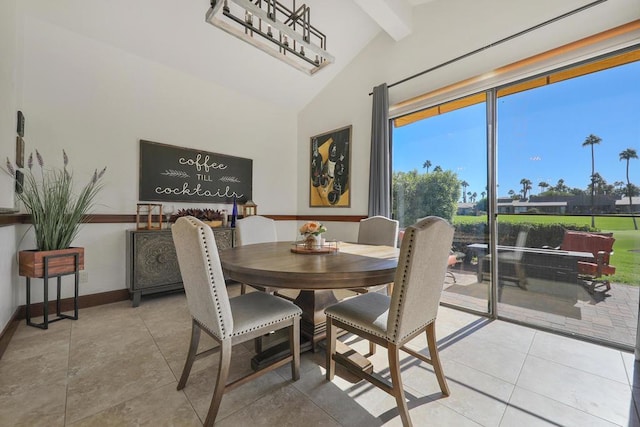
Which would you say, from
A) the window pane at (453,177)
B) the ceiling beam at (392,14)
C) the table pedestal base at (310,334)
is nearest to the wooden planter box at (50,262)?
the table pedestal base at (310,334)

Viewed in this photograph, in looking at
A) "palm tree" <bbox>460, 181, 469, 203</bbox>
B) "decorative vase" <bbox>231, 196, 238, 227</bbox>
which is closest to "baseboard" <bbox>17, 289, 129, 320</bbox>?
"decorative vase" <bbox>231, 196, 238, 227</bbox>

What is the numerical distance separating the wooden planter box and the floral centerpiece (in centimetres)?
212

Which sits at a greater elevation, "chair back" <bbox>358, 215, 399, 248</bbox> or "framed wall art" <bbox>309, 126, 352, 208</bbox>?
"framed wall art" <bbox>309, 126, 352, 208</bbox>

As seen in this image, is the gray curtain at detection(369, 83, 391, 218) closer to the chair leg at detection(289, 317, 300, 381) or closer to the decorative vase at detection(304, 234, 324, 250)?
the decorative vase at detection(304, 234, 324, 250)

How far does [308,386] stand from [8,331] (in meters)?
2.36

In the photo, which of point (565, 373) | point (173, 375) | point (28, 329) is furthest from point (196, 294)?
point (565, 373)

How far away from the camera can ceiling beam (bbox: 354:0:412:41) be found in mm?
2693

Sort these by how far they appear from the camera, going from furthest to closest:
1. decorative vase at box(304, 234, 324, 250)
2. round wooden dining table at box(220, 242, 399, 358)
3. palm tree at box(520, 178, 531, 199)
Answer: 1. palm tree at box(520, 178, 531, 199)
2. decorative vase at box(304, 234, 324, 250)
3. round wooden dining table at box(220, 242, 399, 358)

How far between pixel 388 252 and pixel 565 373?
1.30 metres

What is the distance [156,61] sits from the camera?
310 cm

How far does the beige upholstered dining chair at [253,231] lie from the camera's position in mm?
2513

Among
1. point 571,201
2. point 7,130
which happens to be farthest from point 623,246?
point 7,130

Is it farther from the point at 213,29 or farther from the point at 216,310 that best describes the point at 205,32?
the point at 216,310

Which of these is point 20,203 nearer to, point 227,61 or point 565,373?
point 227,61
